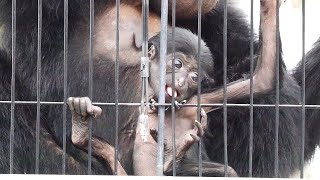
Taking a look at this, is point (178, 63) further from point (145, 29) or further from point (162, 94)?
point (162, 94)

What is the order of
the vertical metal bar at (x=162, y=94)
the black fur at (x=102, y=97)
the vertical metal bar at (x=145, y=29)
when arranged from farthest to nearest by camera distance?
the black fur at (x=102, y=97), the vertical metal bar at (x=145, y=29), the vertical metal bar at (x=162, y=94)

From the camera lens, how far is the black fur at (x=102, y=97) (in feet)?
25.7

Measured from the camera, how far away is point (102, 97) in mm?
7840

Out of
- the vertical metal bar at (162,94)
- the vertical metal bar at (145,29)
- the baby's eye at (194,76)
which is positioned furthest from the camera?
the baby's eye at (194,76)

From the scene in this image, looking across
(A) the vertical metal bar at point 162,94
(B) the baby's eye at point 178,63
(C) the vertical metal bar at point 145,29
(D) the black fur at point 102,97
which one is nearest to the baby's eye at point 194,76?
(B) the baby's eye at point 178,63

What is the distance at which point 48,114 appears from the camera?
7949mm

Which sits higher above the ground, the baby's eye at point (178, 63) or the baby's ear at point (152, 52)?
the baby's ear at point (152, 52)

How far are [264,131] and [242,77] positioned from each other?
1.57 feet

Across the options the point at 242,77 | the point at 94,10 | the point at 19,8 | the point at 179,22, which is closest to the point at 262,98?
the point at 242,77

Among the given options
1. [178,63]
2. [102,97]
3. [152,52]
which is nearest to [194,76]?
[178,63]

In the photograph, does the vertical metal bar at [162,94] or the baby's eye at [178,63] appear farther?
the baby's eye at [178,63]

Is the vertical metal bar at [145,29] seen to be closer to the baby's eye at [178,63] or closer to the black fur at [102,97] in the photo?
the baby's eye at [178,63]

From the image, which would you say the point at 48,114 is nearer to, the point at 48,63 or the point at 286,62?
the point at 48,63

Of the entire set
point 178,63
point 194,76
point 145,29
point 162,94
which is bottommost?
point 162,94
